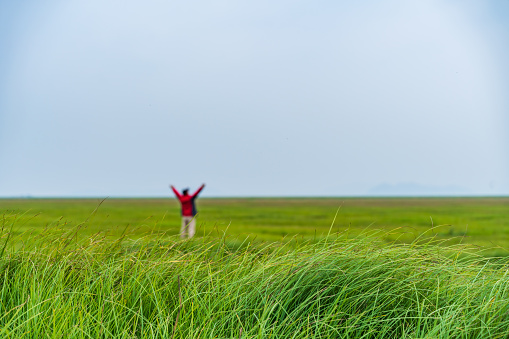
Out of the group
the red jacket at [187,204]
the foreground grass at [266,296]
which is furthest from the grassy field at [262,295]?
the red jacket at [187,204]

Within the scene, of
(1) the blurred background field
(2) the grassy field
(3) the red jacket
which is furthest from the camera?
(3) the red jacket

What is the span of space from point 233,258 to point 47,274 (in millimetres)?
1613

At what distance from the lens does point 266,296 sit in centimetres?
281

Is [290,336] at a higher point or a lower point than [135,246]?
lower

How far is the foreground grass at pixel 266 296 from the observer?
267 cm

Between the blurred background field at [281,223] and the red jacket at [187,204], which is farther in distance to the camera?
the red jacket at [187,204]

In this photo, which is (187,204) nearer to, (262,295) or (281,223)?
(262,295)

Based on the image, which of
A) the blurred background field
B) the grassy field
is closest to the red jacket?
the blurred background field

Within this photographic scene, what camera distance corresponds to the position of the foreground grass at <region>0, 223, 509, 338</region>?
267 cm

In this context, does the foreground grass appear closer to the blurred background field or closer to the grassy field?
the grassy field

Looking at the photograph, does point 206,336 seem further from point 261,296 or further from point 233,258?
point 233,258

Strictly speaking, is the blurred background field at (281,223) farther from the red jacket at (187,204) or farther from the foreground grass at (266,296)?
the red jacket at (187,204)

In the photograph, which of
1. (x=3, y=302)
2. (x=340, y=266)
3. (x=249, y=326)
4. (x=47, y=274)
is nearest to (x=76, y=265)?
(x=47, y=274)

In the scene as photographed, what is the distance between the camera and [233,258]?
12.6 feet
